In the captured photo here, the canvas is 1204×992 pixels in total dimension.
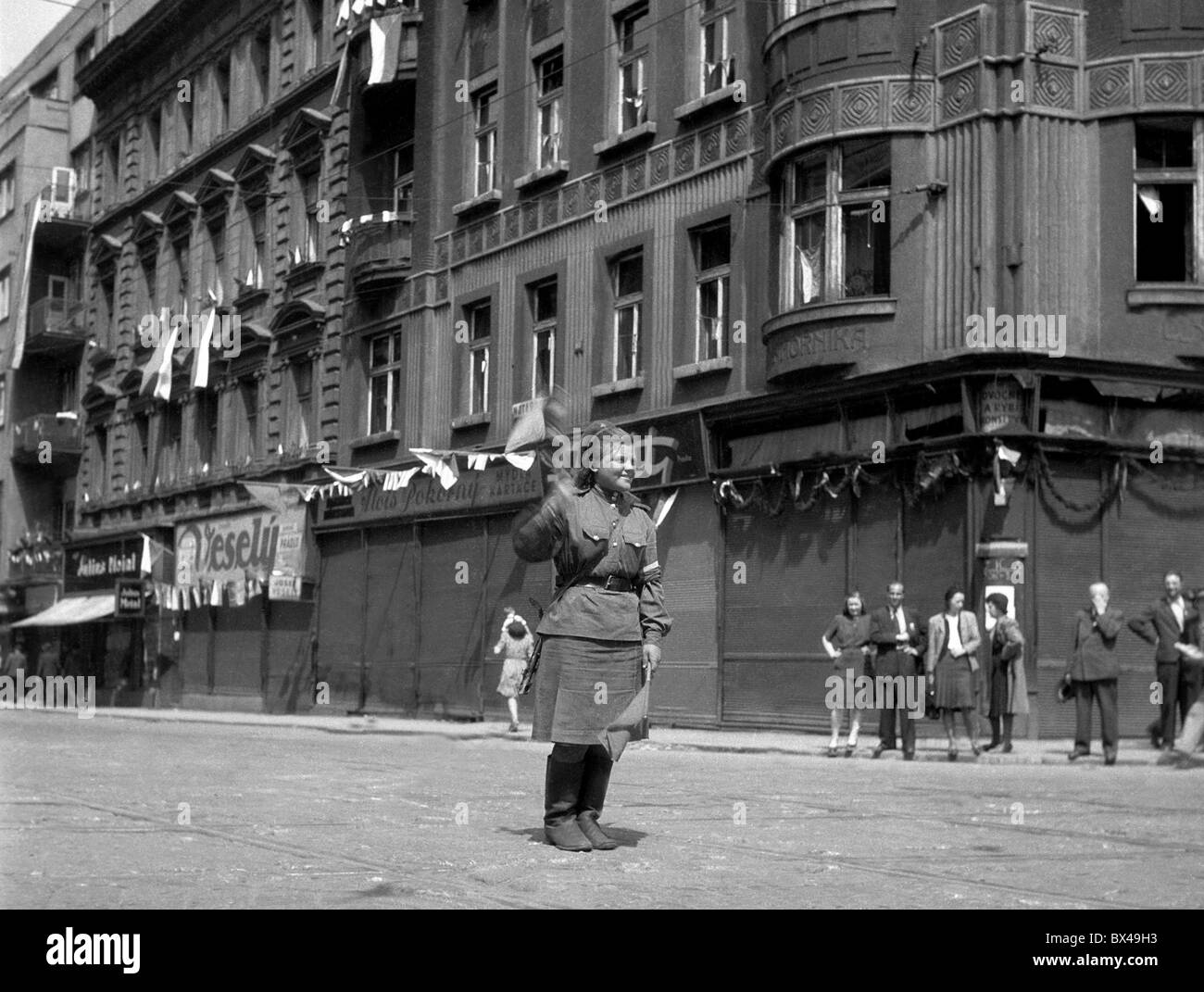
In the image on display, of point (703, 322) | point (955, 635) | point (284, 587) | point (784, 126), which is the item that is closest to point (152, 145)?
point (284, 587)

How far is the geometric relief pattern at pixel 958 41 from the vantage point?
21656 mm

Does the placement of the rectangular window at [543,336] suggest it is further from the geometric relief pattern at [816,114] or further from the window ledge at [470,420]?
the geometric relief pattern at [816,114]

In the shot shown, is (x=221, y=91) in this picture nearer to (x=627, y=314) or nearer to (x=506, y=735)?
(x=627, y=314)

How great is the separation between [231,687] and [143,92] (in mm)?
16977

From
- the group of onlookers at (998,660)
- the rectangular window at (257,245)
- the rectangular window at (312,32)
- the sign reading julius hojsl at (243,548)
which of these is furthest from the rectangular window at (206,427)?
the group of onlookers at (998,660)

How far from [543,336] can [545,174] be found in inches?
105

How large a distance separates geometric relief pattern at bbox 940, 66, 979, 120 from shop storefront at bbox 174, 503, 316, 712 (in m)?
18.3

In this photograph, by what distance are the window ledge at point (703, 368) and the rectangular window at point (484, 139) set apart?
725 cm

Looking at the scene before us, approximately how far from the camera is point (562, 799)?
892 centimetres

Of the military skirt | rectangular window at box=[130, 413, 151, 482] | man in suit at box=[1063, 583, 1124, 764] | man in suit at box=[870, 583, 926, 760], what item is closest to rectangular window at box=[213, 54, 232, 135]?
rectangular window at box=[130, 413, 151, 482]
